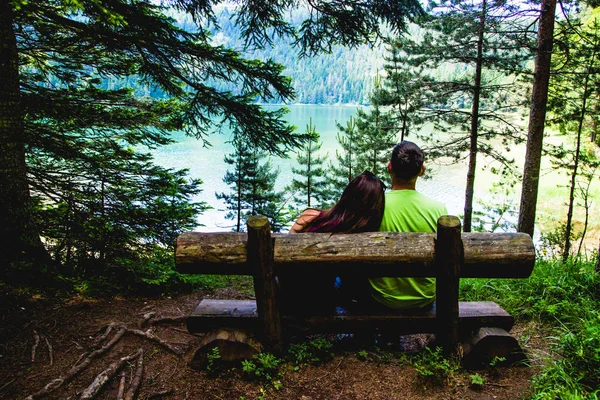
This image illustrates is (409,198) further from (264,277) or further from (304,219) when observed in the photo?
(264,277)

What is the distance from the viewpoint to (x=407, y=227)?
297 cm

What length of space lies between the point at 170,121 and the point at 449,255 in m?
4.88

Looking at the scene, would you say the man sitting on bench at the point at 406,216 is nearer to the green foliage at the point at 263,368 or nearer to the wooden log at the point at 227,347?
the green foliage at the point at 263,368

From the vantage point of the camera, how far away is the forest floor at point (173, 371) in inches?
106

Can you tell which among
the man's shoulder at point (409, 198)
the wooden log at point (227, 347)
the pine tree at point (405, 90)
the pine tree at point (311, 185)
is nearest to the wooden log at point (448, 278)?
the man's shoulder at point (409, 198)

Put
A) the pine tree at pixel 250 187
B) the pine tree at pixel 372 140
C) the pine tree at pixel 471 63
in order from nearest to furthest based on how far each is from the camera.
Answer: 1. the pine tree at pixel 471 63
2. the pine tree at pixel 250 187
3. the pine tree at pixel 372 140

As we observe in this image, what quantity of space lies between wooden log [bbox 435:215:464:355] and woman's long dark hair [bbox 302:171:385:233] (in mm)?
486

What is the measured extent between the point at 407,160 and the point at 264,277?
142 centimetres

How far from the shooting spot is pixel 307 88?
148875mm

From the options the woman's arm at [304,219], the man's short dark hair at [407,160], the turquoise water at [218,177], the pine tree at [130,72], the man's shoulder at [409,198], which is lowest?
the turquoise water at [218,177]

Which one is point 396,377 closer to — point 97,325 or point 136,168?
point 97,325

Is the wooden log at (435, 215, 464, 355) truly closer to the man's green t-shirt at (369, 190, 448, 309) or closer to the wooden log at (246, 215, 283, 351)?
the man's green t-shirt at (369, 190, 448, 309)

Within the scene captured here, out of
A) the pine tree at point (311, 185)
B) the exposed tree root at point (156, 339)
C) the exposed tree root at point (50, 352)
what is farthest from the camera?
the pine tree at point (311, 185)

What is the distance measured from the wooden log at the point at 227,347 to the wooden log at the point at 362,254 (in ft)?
1.86
